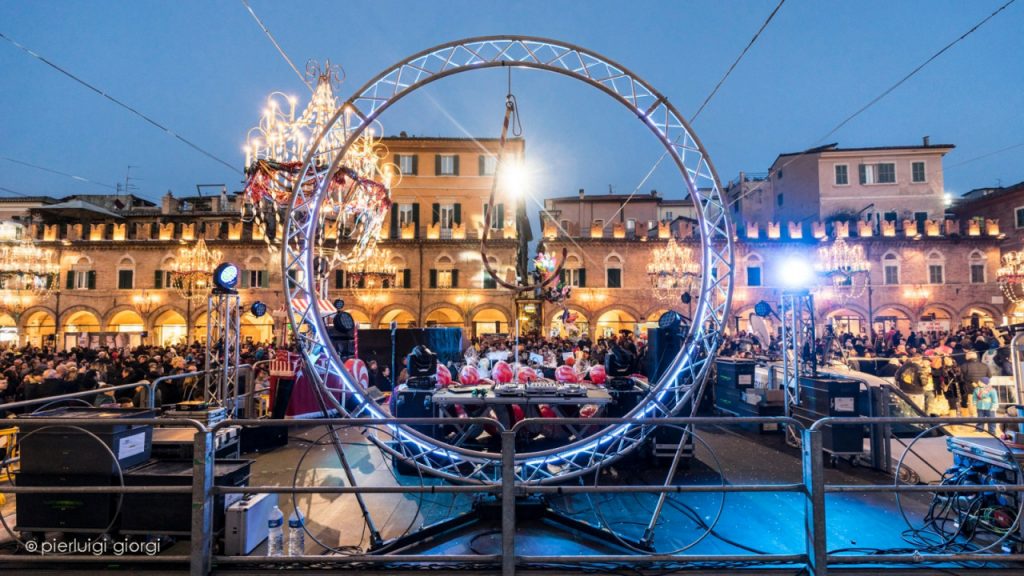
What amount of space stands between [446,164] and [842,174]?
87.8 feet

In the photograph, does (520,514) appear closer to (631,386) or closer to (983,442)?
(631,386)

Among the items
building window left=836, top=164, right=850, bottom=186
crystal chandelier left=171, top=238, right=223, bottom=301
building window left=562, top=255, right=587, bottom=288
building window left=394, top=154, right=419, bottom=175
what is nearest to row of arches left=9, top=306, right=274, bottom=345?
crystal chandelier left=171, top=238, right=223, bottom=301

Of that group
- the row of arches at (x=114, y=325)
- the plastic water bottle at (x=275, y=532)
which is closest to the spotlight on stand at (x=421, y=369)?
the plastic water bottle at (x=275, y=532)

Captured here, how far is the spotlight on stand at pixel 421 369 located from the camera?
7160 mm

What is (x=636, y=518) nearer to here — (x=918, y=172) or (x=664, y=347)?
(x=664, y=347)

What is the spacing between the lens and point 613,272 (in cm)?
3141

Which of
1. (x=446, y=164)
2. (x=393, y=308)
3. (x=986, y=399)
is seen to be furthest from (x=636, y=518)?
(x=446, y=164)

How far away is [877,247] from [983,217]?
793cm

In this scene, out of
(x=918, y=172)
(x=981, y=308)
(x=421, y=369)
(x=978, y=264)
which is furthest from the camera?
(x=918, y=172)

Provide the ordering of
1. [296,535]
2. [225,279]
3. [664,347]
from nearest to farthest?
[296,535]
[225,279]
[664,347]

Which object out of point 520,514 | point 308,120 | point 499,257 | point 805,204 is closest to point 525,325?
point 499,257

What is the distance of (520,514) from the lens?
4867 mm

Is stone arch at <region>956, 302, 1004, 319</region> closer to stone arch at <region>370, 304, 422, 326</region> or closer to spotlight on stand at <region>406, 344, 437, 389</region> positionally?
stone arch at <region>370, 304, 422, 326</region>

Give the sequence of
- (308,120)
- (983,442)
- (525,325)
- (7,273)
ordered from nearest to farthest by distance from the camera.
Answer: (983,442) → (308,120) → (7,273) → (525,325)
